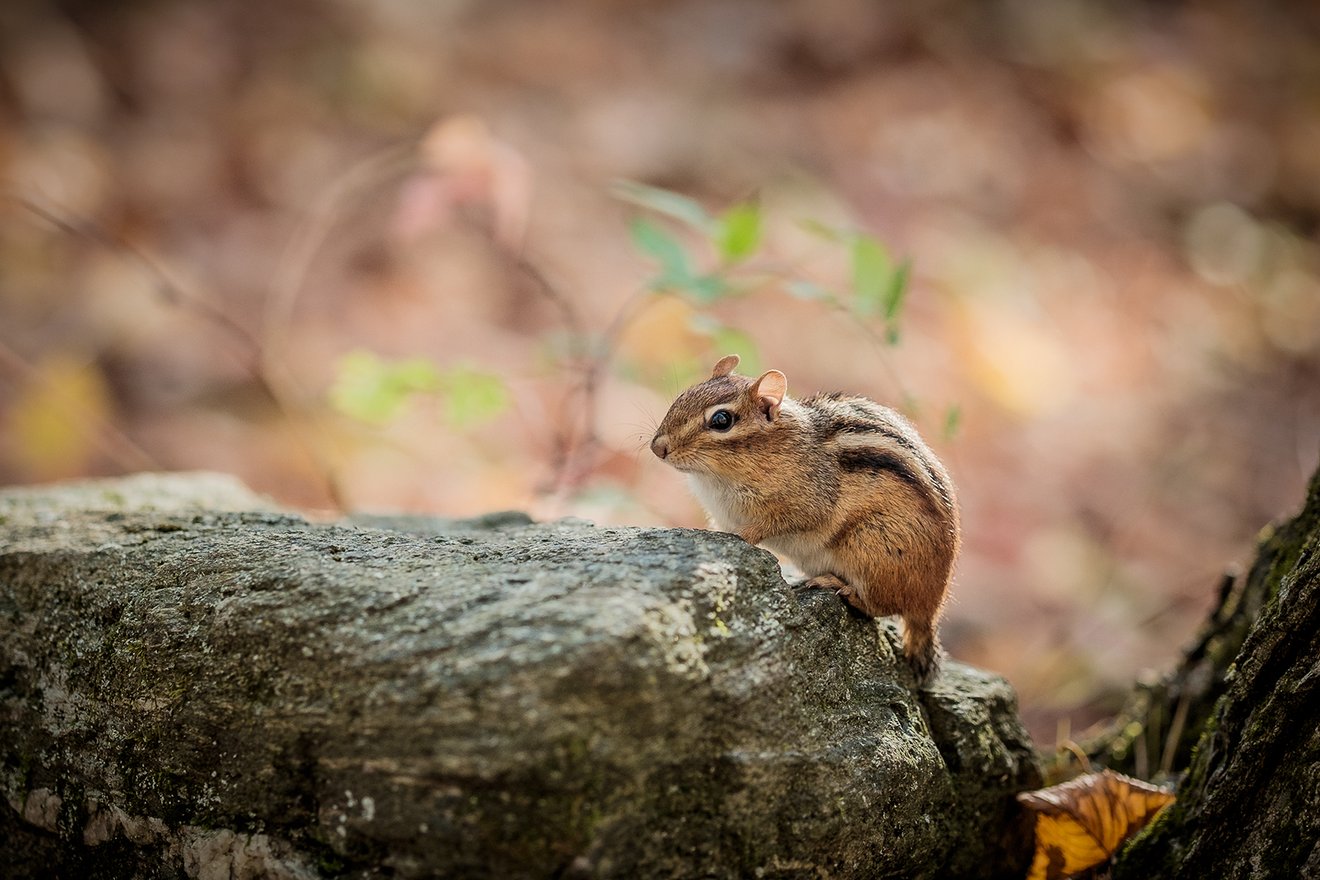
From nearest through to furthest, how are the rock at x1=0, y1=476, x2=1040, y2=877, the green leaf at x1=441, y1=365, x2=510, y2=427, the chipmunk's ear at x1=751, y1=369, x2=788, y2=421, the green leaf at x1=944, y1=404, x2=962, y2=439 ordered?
the rock at x1=0, y1=476, x2=1040, y2=877 < the chipmunk's ear at x1=751, y1=369, x2=788, y2=421 < the green leaf at x1=944, y1=404, x2=962, y2=439 < the green leaf at x1=441, y1=365, x2=510, y2=427

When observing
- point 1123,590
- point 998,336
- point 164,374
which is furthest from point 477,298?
point 1123,590

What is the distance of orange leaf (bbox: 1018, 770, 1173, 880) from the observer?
8.98 ft

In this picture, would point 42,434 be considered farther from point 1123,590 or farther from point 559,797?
point 1123,590

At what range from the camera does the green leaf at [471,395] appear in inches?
156

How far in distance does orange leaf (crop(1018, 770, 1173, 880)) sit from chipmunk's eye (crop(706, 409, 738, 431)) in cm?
119

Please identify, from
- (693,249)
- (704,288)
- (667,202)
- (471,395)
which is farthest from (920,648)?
(693,249)

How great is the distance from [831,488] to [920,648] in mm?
453

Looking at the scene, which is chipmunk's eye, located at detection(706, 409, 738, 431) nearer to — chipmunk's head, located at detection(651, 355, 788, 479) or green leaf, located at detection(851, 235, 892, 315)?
chipmunk's head, located at detection(651, 355, 788, 479)

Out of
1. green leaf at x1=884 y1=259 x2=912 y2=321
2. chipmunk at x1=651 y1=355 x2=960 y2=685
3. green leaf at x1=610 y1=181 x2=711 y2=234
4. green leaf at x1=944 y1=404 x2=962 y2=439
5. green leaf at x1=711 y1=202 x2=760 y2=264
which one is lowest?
chipmunk at x1=651 y1=355 x2=960 y2=685

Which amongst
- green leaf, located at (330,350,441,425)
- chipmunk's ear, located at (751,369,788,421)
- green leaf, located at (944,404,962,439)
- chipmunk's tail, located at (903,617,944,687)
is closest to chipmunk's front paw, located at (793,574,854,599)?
chipmunk's tail, located at (903,617,944,687)

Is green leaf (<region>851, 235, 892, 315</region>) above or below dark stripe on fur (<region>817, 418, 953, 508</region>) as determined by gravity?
above

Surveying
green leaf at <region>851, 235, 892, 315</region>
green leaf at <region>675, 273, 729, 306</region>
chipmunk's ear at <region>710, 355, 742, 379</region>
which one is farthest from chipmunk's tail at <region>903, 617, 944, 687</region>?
green leaf at <region>675, 273, 729, 306</region>

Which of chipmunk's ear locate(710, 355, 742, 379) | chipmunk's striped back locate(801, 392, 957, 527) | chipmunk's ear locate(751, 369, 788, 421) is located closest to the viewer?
chipmunk's striped back locate(801, 392, 957, 527)

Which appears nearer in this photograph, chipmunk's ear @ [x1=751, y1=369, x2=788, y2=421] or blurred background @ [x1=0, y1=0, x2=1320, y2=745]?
chipmunk's ear @ [x1=751, y1=369, x2=788, y2=421]
